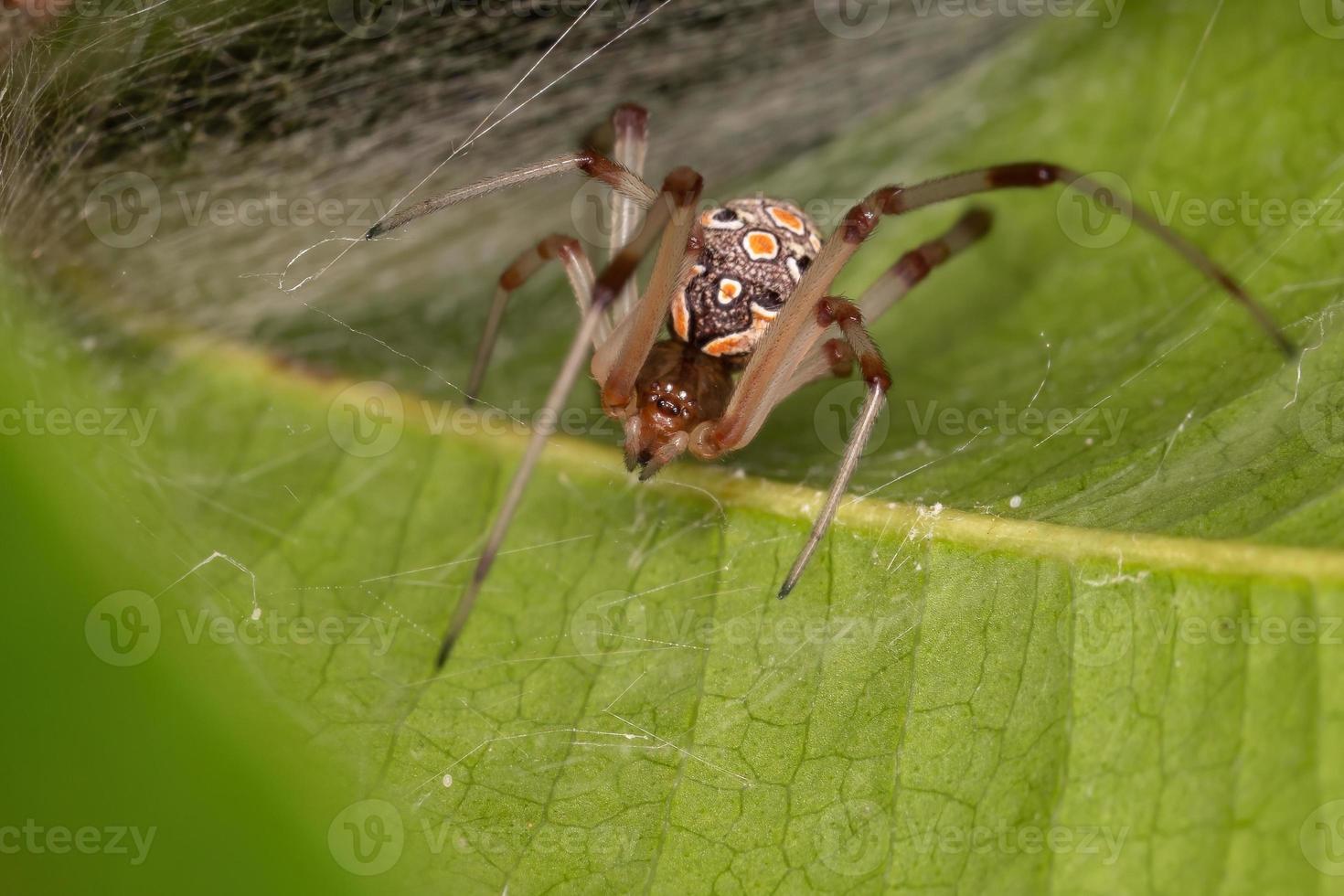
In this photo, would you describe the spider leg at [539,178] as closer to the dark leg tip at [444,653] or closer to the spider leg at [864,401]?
the spider leg at [864,401]

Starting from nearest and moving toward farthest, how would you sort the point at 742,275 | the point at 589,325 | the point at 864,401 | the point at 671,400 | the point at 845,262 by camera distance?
the point at 589,325 → the point at 864,401 → the point at 845,262 → the point at 671,400 → the point at 742,275

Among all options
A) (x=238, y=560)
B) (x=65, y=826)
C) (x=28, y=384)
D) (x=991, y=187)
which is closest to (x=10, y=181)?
(x=28, y=384)

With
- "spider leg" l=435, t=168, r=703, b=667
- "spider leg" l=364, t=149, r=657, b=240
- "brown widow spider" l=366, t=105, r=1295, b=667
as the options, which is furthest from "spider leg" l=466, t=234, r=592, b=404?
A: "spider leg" l=435, t=168, r=703, b=667

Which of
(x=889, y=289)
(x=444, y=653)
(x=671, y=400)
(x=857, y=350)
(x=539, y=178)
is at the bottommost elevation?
(x=444, y=653)

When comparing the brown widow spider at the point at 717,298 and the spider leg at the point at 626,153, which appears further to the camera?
the spider leg at the point at 626,153

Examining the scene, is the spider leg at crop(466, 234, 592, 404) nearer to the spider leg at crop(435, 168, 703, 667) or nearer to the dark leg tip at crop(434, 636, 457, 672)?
the spider leg at crop(435, 168, 703, 667)

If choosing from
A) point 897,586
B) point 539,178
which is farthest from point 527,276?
point 897,586

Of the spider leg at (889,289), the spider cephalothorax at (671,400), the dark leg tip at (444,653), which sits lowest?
the dark leg tip at (444,653)

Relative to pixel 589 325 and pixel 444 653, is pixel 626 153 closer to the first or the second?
pixel 589 325

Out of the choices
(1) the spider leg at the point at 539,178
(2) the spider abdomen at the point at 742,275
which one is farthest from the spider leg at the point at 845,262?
(1) the spider leg at the point at 539,178
